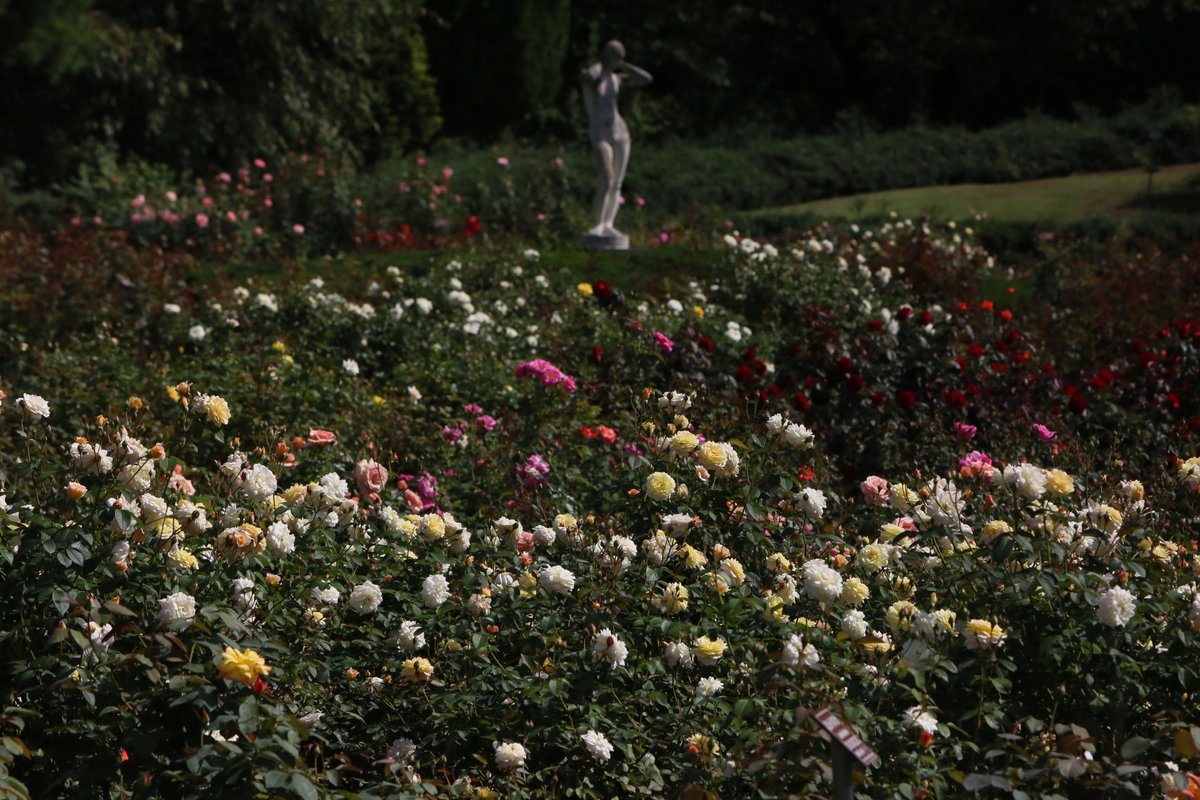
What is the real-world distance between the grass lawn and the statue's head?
4.31 metres

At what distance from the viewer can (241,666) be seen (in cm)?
218

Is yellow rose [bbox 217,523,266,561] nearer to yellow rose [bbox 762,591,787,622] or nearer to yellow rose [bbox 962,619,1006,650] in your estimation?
yellow rose [bbox 762,591,787,622]

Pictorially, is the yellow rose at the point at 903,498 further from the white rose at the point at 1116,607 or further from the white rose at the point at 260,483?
the white rose at the point at 260,483

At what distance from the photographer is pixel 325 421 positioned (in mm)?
5223

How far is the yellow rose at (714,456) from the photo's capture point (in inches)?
121

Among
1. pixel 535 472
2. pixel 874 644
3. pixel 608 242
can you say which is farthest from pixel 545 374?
pixel 608 242

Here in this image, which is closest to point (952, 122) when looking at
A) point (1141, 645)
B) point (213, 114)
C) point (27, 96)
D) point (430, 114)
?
point (430, 114)

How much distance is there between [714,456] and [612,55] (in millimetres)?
6499

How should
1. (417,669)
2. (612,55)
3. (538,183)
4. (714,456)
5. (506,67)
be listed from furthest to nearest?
(506,67)
(538,183)
(612,55)
(714,456)
(417,669)

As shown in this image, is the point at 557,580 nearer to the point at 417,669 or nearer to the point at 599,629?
the point at 599,629

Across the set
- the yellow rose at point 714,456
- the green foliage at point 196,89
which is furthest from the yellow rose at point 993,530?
the green foliage at point 196,89

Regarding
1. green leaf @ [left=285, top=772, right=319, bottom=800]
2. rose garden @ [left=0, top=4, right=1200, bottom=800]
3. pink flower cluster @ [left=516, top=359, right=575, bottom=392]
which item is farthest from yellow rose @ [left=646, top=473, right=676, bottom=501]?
pink flower cluster @ [left=516, top=359, right=575, bottom=392]

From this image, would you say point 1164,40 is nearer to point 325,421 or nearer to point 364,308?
point 364,308

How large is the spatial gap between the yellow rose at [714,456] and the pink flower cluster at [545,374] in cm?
214
